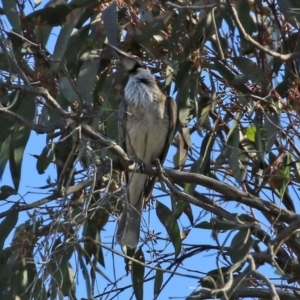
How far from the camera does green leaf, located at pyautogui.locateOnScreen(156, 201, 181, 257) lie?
12.9 ft

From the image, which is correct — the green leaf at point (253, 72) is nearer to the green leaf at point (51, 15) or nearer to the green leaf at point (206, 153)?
the green leaf at point (206, 153)

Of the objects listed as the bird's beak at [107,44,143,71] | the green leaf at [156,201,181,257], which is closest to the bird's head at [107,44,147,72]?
the bird's beak at [107,44,143,71]

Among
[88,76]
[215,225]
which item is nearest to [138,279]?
[215,225]

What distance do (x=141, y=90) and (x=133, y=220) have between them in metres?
0.92

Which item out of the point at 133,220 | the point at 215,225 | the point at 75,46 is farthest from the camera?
the point at 75,46

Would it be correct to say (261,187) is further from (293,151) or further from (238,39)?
(238,39)

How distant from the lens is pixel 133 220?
3.52 meters

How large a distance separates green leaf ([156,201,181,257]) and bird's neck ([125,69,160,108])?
0.48 metres

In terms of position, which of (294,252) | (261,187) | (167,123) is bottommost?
(294,252)

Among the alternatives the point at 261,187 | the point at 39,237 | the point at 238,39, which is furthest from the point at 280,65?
the point at 39,237

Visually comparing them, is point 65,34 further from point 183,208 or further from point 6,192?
point 183,208

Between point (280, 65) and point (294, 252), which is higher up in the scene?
point (280, 65)

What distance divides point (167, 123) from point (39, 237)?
1119 millimetres

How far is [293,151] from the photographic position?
3742 mm
